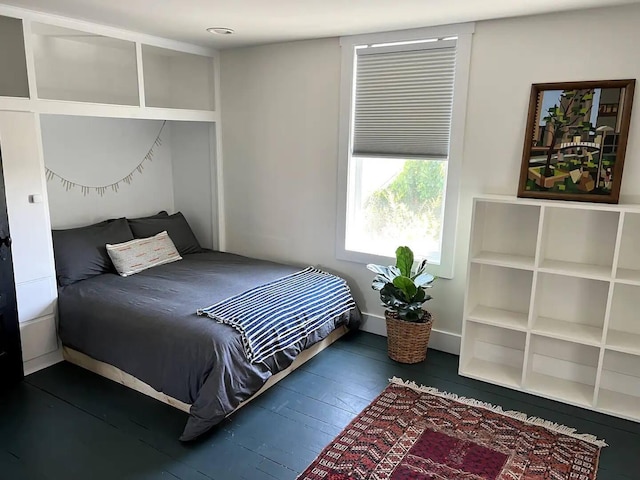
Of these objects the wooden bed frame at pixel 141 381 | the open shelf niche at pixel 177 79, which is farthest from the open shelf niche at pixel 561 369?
the open shelf niche at pixel 177 79

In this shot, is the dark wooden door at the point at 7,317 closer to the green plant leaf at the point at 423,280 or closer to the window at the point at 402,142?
the window at the point at 402,142

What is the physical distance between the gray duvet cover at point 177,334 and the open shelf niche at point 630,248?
5.74ft

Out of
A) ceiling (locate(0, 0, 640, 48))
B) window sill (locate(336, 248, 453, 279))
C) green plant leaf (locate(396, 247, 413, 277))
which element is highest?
ceiling (locate(0, 0, 640, 48))

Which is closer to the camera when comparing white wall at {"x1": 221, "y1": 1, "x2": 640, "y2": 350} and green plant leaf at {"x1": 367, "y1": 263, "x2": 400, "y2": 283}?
white wall at {"x1": 221, "y1": 1, "x2": 640, "y2": 350}

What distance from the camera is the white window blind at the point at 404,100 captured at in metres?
3.13

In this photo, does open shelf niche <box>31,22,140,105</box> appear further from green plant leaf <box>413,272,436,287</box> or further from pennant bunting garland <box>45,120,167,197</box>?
green plant leaf <box>413,272,436,287</box>

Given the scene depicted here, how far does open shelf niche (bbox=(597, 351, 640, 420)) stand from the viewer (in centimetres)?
270

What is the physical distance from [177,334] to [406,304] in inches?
57.7

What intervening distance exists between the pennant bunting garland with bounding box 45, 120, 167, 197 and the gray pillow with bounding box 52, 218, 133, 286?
34 centimetres

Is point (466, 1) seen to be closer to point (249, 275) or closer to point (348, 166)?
point (348, 166)

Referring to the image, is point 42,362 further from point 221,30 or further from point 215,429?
point 221,30

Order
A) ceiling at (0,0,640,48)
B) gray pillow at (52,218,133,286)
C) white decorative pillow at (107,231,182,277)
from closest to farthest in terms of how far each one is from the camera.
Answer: ceiling at (0,0,640,48) < gray pillow at (52,218,133,286) < white decorative pillow at (107,231,182,277)

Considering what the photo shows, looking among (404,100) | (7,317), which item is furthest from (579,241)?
(7,317)

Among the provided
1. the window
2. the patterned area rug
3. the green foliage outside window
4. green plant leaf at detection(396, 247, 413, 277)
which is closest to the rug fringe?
the patterned area rug
